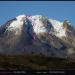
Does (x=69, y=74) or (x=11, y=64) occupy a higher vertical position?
(x=69, y=74)

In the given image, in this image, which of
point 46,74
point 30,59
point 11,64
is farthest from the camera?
point 30,59

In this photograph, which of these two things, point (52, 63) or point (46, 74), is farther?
point (52, 63)

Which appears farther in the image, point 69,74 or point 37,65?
point 37,65

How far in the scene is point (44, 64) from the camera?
102 m

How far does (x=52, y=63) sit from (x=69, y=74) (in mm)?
57229

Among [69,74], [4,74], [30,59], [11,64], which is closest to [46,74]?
[69,74]

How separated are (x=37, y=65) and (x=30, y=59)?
668cm

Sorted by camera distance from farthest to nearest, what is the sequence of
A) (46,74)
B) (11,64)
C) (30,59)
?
(30,59), (11,64), (46,74)

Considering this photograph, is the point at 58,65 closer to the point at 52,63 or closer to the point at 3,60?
the point at 52,63

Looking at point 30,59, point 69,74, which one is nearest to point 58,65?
point 30,59

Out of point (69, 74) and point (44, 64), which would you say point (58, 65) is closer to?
point (44, 64)

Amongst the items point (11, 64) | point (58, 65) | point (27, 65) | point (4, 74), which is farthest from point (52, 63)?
point (4, 74)

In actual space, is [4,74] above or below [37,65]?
above

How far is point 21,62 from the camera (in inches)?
4026
